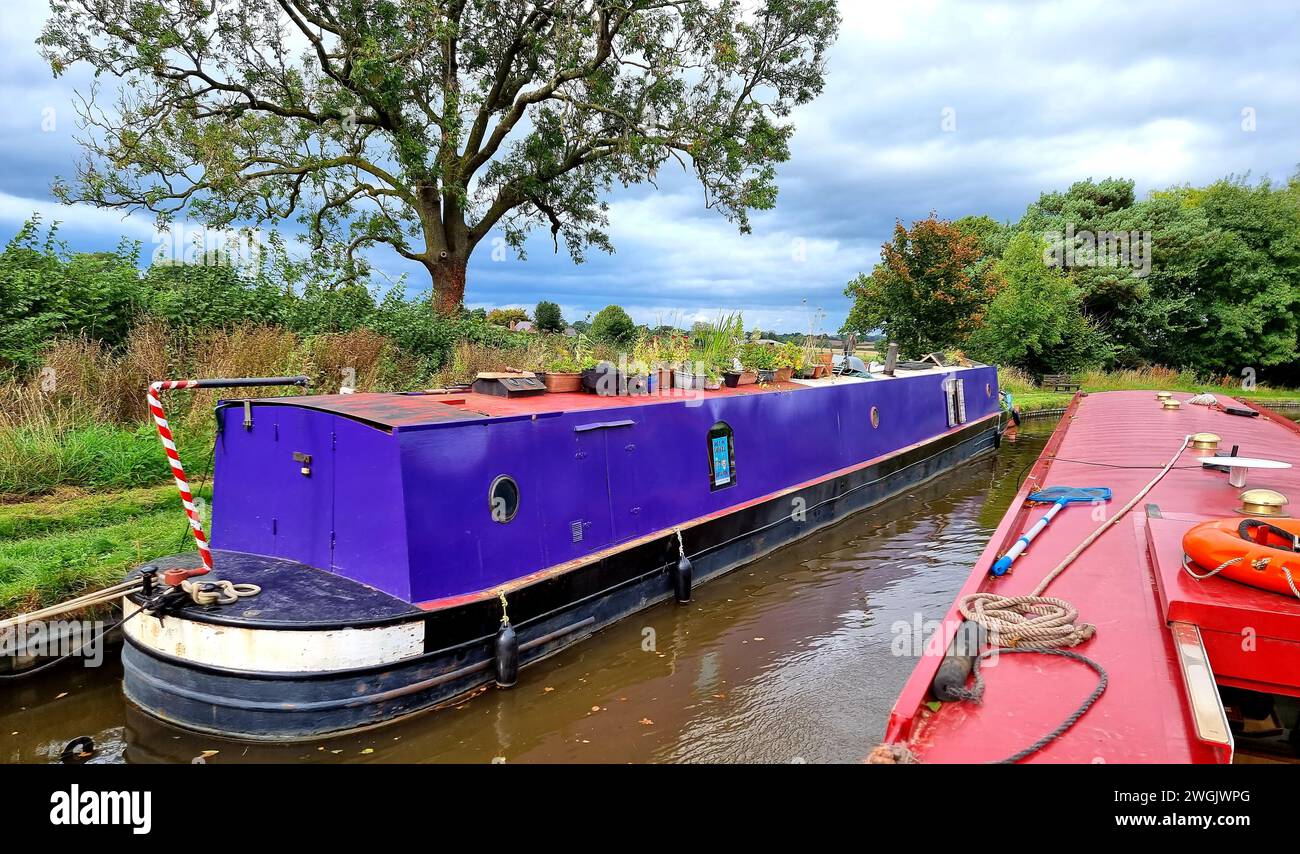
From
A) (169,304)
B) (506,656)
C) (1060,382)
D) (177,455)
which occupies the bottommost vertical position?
(506,656)

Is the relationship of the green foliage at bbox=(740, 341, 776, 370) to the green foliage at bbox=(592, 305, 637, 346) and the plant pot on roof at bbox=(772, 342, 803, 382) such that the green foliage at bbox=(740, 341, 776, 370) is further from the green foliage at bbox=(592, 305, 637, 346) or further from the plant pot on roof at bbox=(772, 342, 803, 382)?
the green foliage at bbox=(592, 305, 637, 346)

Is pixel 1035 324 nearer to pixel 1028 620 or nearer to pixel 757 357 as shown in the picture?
pixel 757 357

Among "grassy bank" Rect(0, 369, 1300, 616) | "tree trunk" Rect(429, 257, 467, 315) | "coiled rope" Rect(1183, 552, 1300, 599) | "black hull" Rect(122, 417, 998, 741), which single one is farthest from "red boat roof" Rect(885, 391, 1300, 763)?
"tree trunk" Rect(429, 257, 467, 315)

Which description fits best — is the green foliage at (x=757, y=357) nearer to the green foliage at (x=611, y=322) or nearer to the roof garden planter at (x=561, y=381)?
the roof garden planter at (x=561, y=381)

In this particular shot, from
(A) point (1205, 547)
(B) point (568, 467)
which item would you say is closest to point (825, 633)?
(B) point (568, 467)

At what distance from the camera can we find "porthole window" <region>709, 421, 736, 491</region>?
7875mm

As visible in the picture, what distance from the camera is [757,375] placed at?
9742 mm

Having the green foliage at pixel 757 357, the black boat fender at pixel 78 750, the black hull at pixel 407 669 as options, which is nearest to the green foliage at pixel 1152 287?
the green foliage at pixel 757 357

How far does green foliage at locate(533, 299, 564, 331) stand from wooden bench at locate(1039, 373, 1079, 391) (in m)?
18.3

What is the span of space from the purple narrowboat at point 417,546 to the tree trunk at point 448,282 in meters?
11.2

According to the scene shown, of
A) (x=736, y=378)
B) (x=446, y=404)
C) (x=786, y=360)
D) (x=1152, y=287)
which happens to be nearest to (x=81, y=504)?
(x=446, y=404)

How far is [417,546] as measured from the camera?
4891mm

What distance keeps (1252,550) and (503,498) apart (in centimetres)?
457

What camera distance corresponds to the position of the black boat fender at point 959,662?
3100 millimetres
